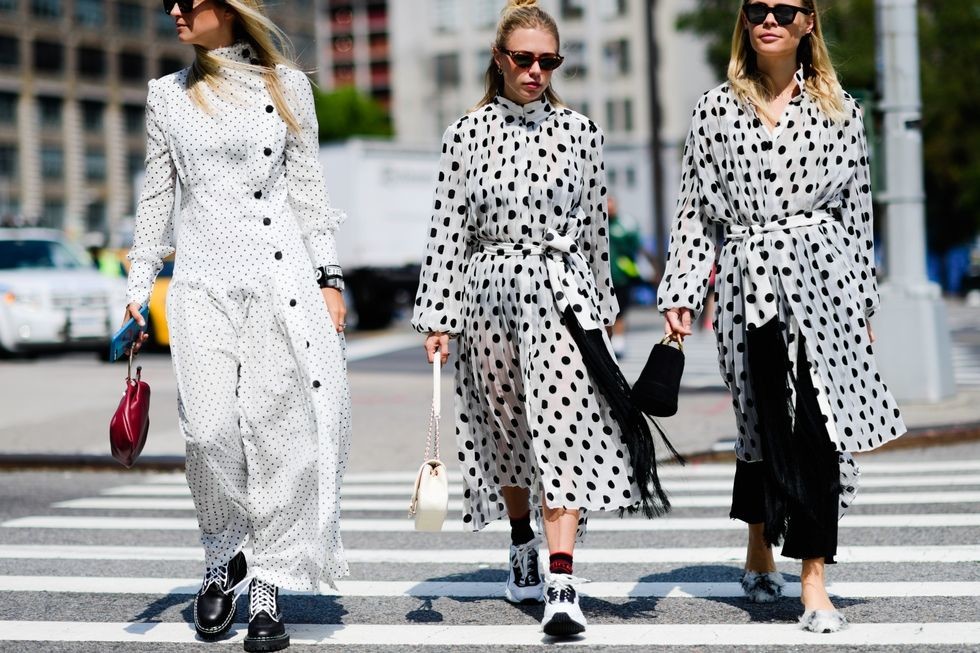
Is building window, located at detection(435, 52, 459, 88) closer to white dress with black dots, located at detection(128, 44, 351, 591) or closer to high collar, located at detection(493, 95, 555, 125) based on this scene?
high collar, located at detection(493, 95, 555, 125)

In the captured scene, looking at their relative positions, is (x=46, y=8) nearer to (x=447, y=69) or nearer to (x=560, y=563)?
(x=447, y=69)

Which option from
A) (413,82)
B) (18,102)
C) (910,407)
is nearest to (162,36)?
(18,102)

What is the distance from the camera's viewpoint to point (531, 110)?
4.95m

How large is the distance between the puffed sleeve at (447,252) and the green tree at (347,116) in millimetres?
86152

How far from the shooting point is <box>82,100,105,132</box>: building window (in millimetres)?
91562

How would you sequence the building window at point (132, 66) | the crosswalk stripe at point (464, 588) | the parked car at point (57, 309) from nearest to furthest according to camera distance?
the crosswalk stripe at point (464, 588), the parked car at point (57, 309), the building window at point (132, 66)

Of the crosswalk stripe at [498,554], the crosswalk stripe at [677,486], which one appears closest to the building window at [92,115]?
the crosswalk stripe at [677,486]

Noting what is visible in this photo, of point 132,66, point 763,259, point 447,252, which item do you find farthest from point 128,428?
point 132,66

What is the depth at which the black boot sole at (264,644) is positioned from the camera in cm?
459

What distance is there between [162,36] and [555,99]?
9852 cm

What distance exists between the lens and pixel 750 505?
4953 mm

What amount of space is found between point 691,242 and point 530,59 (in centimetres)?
80

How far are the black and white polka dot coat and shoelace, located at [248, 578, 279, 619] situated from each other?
1559mm

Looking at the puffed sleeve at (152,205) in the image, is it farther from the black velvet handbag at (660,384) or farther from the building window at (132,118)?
the building window at (132,118)
